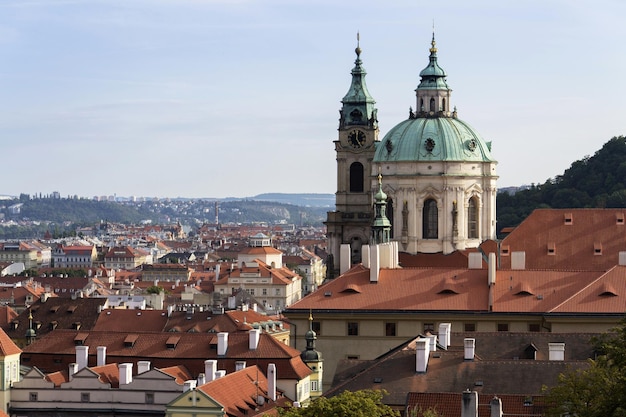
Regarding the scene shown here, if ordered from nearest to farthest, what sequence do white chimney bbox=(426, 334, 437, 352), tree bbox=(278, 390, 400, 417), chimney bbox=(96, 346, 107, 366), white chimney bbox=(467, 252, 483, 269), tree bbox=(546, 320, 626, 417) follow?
tree bbox=(546, 320, 626, 417)
tree bbox=(278, 390, 400, 417)
white chimney bbox=(426, 334, 437, 352)
chimney bbox=(96, 346, 107, 366)
white chimney bbox=(467, 252, 483, 269)

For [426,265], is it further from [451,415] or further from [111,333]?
[451,415]

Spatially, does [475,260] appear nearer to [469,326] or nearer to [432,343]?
[469,326]

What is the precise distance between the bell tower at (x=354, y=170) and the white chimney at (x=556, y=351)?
223ft

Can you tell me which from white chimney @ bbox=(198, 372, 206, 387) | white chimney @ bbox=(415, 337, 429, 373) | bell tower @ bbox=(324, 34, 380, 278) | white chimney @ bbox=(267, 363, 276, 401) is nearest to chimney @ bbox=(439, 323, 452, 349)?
white chimney @ bbox=(415, 337, 429, 373)

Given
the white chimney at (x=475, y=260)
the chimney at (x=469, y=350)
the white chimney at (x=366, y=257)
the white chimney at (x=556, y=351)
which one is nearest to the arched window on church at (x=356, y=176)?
the white chimney at (x=366, y=257)

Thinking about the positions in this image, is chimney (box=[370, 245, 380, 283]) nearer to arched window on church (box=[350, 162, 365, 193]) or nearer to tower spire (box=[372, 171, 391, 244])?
tower spire (box=[372, 171, 391, 244])

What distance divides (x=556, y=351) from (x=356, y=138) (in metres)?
74.4

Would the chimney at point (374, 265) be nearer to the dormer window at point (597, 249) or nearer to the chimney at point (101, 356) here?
the dormer window at point (597, 249)

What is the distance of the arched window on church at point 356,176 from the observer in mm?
147500

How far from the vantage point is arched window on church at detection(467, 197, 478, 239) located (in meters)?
128

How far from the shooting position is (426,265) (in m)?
122

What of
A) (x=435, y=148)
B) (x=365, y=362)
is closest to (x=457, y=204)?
(x=435, y=148)

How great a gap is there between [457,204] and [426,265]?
6555 mm

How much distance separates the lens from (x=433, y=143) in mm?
127750
